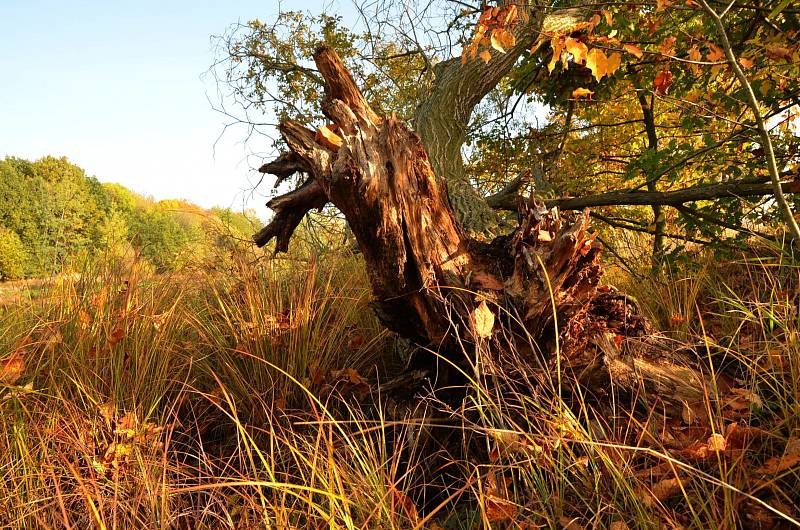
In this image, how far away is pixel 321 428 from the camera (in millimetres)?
1808

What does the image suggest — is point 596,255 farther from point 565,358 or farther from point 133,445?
point 133,445

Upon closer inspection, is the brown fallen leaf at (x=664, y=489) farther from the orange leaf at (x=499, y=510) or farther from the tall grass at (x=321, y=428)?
the orange leaf at (x=499, y=510)

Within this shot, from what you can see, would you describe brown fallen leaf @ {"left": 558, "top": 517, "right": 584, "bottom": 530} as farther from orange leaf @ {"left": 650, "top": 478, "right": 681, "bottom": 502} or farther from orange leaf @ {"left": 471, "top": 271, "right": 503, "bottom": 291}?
orange leaf @ {"left": 471, "top": 271, "right": 503, "bottom": 291}

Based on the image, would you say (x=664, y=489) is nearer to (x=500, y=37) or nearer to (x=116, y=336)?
(x=500, y=37)

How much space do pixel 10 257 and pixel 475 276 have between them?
48.0ft

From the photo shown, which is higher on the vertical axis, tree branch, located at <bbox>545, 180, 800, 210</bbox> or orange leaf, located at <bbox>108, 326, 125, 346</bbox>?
tree branch, located at <bbox>545, 180, 800, 210</bbox>

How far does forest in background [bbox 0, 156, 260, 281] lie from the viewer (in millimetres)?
3762

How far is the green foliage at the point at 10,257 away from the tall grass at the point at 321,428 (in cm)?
1149

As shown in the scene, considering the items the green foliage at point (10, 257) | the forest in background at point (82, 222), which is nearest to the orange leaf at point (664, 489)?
the forest in background at point (82, 222)

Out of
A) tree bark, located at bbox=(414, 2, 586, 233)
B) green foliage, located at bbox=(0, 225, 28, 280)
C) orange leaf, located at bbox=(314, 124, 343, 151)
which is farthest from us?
green foliage, located at bbox=(0, 225, 28, 280)

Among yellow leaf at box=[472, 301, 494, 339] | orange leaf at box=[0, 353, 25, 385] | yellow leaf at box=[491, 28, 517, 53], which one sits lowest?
orange leaf at box=[0, 353, 25, 385]

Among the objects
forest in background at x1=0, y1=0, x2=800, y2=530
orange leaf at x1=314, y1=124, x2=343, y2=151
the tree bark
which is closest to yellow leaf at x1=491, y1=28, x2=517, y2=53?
forest in background at x1=0, y1=0, x2=800, y2=530

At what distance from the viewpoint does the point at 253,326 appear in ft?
9.14

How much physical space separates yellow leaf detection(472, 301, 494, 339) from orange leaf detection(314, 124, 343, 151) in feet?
3.55
